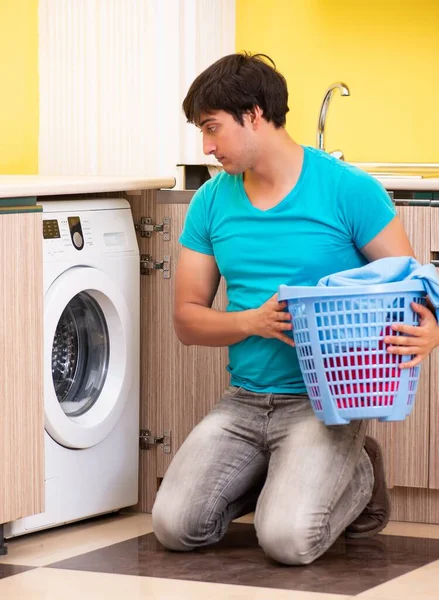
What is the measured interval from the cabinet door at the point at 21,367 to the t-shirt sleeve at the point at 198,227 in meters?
0.36

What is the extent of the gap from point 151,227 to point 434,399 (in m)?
0.87

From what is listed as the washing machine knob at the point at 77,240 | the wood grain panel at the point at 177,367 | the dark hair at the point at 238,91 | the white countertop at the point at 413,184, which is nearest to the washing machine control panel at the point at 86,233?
the washing machine knob at the point at 77,240

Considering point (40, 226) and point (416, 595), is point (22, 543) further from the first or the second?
point (416, 595)

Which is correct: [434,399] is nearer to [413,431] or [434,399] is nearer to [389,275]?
[413,431]

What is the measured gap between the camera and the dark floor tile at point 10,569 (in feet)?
8.38

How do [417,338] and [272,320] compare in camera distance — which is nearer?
[417,338]

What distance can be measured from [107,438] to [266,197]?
2.63 feet

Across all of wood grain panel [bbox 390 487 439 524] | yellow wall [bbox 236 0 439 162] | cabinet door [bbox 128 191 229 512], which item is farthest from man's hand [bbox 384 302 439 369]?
yellow wall [bbox 236 0 439 162]

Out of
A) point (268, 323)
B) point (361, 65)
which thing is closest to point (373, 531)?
point (268, 323)

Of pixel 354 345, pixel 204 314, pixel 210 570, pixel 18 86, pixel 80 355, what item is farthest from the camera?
pixel 18 86

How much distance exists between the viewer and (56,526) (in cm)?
305

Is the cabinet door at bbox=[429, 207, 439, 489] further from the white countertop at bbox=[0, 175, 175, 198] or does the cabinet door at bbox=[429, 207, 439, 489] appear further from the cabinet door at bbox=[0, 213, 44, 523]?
the cabinet door at bbox=[0, 213, 44, 523]

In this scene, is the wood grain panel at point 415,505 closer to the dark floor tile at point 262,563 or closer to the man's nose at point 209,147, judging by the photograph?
the dark floor tile at point 262,563

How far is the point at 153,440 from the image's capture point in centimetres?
327
